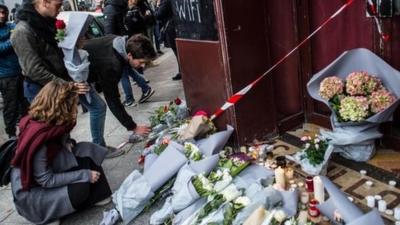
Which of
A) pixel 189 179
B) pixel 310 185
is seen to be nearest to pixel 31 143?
pixel 189 179

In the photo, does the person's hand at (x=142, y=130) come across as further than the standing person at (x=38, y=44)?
Yes

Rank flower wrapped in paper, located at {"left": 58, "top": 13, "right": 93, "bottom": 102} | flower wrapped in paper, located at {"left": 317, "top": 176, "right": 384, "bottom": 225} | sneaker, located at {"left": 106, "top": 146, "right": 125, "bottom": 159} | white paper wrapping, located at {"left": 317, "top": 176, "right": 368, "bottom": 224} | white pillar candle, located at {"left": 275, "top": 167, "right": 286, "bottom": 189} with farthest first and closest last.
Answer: sneaker, located at {"left": 106, "top": 146, "right": 125, "bottom": 159} → flower wrapped in paper, located at {"left": 58, "top": 13, "right": 93, "bottom": 102} → white pillar candle, located at {"left": 275, "top": 167, "right": 286, "bottom": 189} → white paper wrapping, located at {"left": 317, "top": 176, "right": 368, "bottom": 224} → flower wrapped in paper, located at {"left": 317, "top": 176, "right": 384, "bottom": 225}

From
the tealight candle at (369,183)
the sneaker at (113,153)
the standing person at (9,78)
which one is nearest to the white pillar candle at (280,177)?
the tealight candle at (369,183)

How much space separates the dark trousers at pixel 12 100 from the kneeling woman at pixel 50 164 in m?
2.38

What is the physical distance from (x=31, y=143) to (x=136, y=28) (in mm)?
4208

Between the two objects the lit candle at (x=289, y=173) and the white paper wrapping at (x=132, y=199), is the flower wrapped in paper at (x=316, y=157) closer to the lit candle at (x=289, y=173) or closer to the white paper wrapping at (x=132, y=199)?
the lit candle at (x=289, y=173)

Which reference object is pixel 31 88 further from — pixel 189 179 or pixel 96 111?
pixel 189 179

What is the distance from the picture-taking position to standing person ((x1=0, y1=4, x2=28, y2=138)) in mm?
5102

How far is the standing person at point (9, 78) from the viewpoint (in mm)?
5102

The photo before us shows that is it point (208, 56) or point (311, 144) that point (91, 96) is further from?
point (311, 144)

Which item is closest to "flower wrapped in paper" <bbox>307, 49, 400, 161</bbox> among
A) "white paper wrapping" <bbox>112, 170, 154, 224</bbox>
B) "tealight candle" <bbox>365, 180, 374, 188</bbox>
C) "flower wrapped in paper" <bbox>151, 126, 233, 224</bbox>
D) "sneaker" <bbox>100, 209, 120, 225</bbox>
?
"tealight candle" <bbox>365, 180, 374, 188</bbox>

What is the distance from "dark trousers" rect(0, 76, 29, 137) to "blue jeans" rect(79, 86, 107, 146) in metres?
1.56

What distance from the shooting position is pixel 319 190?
2873 mm

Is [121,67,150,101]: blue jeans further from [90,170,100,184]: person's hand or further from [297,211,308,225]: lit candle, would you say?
[297,211,308,225]: lit candle
